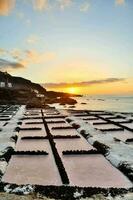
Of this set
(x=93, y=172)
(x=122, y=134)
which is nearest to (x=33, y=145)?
(x=93, y=172)

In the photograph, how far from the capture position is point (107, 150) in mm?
6008

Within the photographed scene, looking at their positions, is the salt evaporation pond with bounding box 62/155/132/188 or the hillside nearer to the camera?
the salt evaporation pond with bounding box 62/155/132/188

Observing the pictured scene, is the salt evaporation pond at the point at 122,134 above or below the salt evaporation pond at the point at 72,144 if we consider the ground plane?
above

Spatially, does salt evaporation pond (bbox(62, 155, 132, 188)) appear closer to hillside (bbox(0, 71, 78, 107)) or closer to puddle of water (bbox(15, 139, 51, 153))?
puddle of water (bbox(15, 139, 51, 153))

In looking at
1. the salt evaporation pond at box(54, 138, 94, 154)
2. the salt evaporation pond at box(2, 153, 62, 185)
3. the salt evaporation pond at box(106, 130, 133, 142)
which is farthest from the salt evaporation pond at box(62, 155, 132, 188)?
the salt evaporation pond at box(106, 130, 133, 142)

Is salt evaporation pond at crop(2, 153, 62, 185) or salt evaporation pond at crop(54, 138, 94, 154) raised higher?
salt evaporation pond at crop(54, 138, 94, 154)

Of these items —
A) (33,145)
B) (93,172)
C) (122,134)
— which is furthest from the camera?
(122,134)

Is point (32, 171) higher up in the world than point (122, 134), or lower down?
lower down

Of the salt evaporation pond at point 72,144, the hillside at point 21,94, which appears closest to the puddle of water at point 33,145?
the salt evaporation pond at point 72,144

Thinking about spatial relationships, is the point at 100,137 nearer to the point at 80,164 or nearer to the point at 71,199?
the point at 80,164

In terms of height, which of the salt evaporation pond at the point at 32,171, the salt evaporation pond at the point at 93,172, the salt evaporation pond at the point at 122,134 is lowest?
the salt evaporation pond at the point at 32,171

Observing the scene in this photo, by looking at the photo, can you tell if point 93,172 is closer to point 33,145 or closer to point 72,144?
point 72,144

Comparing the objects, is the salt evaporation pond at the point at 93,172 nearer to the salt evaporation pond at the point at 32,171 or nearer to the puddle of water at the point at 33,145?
the salt evaporation pond at the point at 32,171

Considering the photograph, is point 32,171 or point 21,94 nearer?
point 32,171
